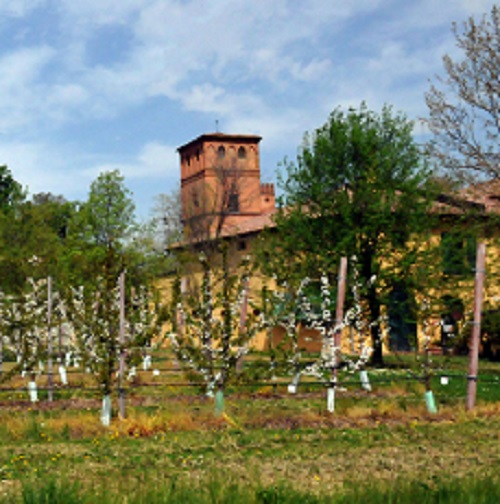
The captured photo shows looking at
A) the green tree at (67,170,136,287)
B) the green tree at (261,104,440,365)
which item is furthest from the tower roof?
the green tree at (261,104,440,365)

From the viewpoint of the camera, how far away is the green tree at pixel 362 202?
30797 millimetres

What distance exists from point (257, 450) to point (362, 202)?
20699mm

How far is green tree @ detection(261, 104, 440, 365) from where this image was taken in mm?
30797

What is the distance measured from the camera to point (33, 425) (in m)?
13.5

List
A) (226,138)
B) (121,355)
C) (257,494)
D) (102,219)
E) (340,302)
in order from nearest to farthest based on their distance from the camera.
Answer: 1. (257,494)
2. (121,355)
3. (340,302)
4. (102,219)
5. (226,138)

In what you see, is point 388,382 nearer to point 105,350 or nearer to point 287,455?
point 105,350

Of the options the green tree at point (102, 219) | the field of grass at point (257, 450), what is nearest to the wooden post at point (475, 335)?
the field of grass at point (257, 450)

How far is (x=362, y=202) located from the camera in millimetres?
31156

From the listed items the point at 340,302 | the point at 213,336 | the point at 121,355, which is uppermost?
the point at 340,302

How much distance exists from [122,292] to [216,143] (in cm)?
7635

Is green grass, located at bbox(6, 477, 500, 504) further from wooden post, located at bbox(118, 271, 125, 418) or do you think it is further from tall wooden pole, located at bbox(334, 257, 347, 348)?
tall wooden pole, located at bbox(334, 257, 347, 348)

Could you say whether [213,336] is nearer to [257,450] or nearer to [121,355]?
[121,355]

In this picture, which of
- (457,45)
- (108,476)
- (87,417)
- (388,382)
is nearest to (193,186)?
(457,45)

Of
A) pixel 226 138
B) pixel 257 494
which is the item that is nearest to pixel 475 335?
pixel 257 494
